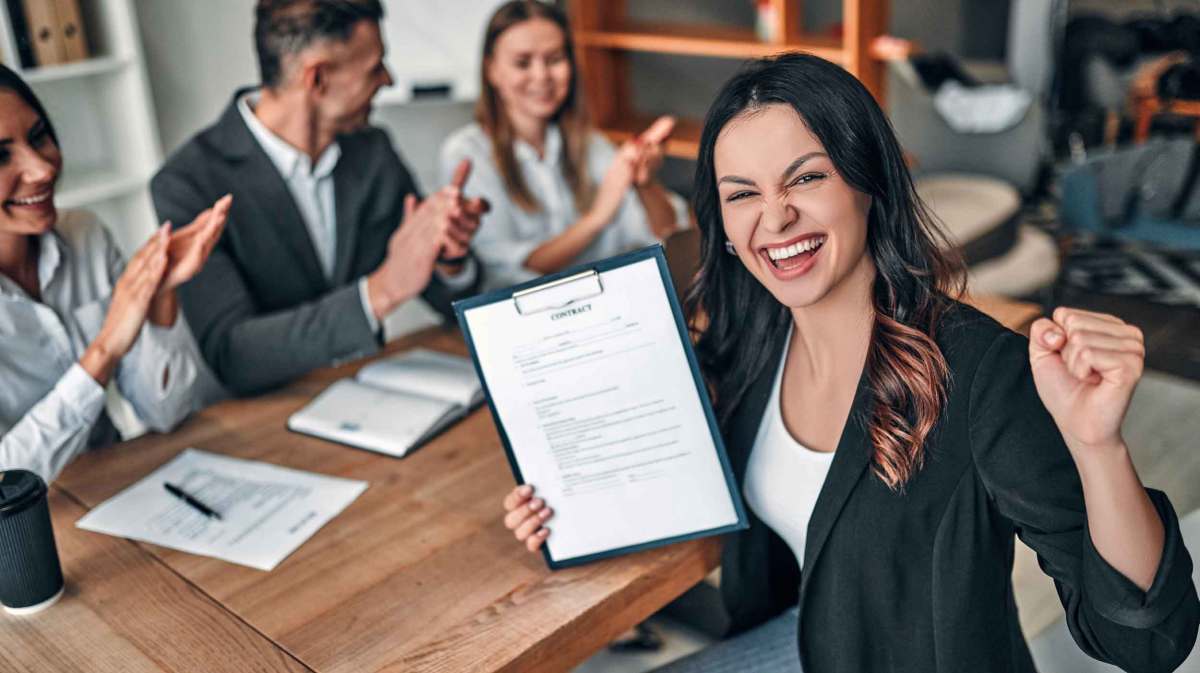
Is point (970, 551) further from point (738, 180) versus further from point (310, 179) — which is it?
point (310, 179)

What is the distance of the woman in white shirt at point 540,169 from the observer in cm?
280

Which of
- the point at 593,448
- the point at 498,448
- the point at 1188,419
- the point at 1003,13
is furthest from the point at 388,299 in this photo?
the point at 1003,13

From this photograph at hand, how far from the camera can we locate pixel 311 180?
2.35 metres

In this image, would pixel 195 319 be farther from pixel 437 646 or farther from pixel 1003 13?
pixel 1003 13

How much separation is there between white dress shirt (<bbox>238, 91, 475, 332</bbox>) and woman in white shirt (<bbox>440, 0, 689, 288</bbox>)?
1.43ft

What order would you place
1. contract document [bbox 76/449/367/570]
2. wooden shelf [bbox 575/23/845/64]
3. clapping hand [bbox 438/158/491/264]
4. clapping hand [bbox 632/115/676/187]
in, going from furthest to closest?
wooden shelf [bbox 575/23/845/64]
clapping hand [bbox 632/115/676/187]
clapping hand [bbox 438/158/491/264]
contract document [bbox 76/449/367/570]

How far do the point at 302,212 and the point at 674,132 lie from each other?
2.49m

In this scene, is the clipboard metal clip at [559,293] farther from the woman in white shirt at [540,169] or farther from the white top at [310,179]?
the woman in white shirt at [540,169]

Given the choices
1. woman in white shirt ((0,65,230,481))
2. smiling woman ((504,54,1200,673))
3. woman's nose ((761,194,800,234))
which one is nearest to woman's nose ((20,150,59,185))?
woman in white shirt ((0,65,230,481))

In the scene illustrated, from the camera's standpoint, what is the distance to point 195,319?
2.19 meters

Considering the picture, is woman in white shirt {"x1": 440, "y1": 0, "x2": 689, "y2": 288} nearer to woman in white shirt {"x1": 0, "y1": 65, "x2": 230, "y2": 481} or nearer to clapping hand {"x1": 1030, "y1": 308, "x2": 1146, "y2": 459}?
woman in white shirt {"x1": 0, "y1": 65, "x2": 230, "y2": 481}

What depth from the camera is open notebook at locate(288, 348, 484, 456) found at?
1.88m

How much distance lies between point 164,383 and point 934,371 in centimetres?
129

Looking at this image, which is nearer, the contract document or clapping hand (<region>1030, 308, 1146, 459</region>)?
clapping hand (<region>1030, 308, 1146, 459</region>)
